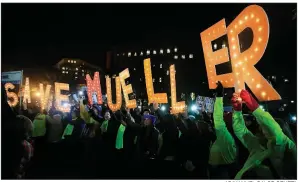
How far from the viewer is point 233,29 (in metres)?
5.27

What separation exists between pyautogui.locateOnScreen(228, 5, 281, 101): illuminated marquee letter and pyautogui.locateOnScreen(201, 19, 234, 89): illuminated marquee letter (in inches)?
8.0

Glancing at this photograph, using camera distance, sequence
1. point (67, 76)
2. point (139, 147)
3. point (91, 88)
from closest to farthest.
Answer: point (139, 147)
point (91, 88)
point (67, 76)

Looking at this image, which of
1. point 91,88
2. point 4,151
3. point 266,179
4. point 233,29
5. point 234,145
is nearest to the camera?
point 4,151

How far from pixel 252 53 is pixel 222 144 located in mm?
1832

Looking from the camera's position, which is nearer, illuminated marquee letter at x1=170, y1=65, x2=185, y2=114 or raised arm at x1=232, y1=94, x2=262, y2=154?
raised arm at x1=232, y1=94, x2=262, y2=154

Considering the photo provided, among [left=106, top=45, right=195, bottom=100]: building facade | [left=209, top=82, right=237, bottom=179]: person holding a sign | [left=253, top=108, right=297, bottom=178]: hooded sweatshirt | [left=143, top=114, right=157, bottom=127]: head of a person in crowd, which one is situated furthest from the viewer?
[left=106, top=45, right=195, bottom=100]: building facade

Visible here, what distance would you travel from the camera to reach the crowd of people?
462 cm

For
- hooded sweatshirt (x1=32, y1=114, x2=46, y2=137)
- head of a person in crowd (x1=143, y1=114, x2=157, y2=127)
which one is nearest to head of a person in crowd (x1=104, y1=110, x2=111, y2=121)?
head of a person in crowd (x1=143, y1=114, x2=157, y2=127)

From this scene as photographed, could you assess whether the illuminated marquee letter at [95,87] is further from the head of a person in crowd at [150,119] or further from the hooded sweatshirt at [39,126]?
the head of a person in crowd at [150,119]

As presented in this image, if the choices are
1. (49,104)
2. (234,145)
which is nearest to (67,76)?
(49,104)

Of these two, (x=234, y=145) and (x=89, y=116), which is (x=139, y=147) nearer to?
(x=89, y=116)

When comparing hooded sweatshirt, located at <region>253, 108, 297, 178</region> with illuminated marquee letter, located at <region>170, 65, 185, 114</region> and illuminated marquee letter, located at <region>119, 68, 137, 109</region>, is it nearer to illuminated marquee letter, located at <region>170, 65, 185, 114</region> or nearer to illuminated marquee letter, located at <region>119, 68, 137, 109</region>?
illuminated marquee letter, located at <region>170, 65, 185, 114</region>

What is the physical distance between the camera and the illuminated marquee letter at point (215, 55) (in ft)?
17.9

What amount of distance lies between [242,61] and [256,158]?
160 centimetres
